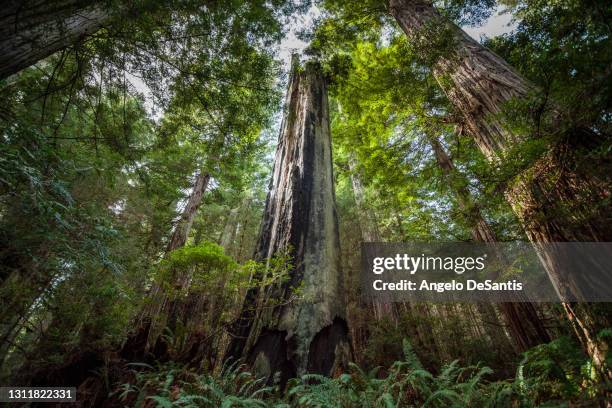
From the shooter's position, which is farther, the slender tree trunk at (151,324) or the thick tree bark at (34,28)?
the slender tree trunk at (151,324)

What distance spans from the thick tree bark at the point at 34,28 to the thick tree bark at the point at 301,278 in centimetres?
310

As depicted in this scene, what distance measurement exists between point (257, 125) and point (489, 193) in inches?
137

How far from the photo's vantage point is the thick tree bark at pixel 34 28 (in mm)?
2434

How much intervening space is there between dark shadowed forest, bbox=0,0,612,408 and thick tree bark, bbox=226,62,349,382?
0.03m

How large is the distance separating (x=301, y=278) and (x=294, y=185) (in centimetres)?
159

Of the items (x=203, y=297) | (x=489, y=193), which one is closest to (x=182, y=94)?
(x=203, y=297)

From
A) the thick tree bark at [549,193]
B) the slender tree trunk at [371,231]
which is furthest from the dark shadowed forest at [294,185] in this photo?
the slender tree trunk at [371,231]

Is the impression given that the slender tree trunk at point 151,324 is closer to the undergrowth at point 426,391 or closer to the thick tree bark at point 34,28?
the undergrowth at point 426,391

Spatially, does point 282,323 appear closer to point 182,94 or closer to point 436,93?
point 182,94

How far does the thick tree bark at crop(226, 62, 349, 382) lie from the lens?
283cm

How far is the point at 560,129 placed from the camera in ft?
5.34

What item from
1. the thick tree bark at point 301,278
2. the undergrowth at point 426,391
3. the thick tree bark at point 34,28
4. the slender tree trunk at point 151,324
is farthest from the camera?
the slender tree trunk at point 151,324

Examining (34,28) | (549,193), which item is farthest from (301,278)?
(34,28)

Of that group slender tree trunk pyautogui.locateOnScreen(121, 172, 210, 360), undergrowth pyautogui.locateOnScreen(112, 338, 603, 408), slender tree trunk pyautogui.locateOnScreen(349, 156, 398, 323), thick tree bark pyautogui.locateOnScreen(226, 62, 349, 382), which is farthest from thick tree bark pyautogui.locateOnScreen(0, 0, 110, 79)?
slender tree trunk pyautogui.locateOnScreen(349, 156, 398, 323)
